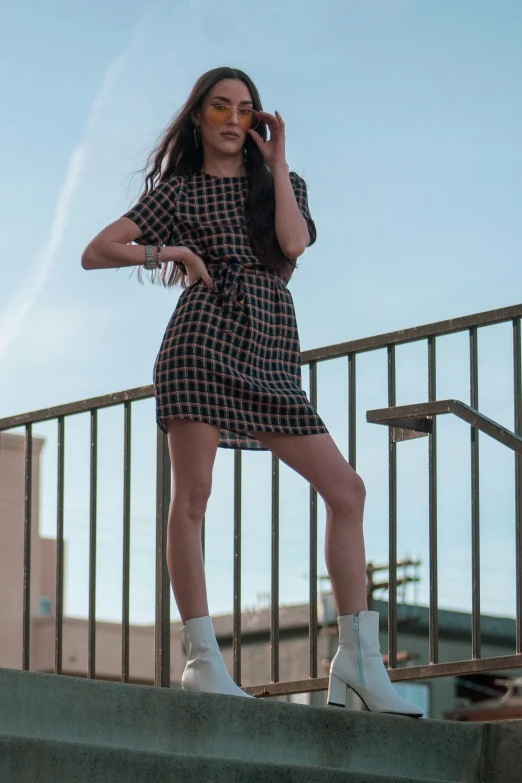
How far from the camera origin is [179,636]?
32.2 m

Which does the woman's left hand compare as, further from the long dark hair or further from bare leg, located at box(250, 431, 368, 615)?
bare leg, located at box(250, 431, 368, 615)

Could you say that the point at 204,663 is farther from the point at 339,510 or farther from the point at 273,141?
the point at 273,141

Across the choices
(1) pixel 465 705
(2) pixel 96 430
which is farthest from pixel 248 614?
(2) pixel 96 430

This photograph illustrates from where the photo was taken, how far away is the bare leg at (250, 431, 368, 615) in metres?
3.58

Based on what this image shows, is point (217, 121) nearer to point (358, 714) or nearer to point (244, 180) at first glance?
point (244, 180)

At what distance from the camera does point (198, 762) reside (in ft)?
8.75

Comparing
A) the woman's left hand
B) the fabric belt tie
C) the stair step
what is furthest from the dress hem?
the stair step

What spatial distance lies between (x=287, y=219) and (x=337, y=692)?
1281 mm

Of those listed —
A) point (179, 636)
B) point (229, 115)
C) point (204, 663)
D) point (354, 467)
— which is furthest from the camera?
point (179, 636)

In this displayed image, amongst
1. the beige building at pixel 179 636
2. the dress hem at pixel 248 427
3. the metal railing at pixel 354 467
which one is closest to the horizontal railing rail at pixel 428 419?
the metal railing at pixel 354 467

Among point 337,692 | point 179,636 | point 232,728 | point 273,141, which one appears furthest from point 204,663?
point 179,636

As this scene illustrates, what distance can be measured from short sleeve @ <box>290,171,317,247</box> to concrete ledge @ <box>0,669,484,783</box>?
1396 millimetres

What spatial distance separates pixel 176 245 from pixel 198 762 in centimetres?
159

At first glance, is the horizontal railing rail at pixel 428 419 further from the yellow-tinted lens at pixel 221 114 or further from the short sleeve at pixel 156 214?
the yellow-tinted lens at pixel 221 114
